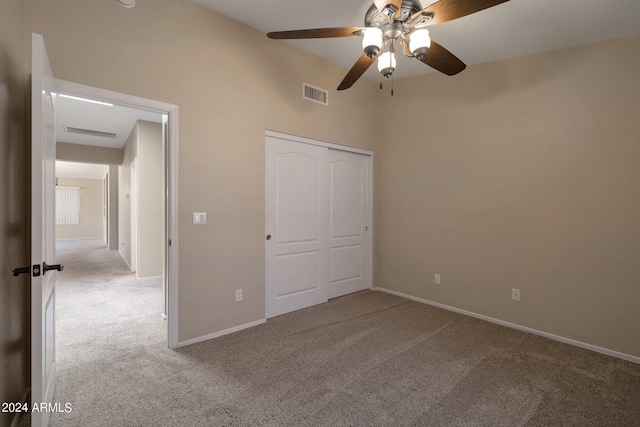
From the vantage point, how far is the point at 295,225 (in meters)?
3.59

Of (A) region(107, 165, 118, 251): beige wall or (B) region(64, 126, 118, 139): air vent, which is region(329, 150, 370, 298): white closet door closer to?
(B) region(64, 126, 118, 139): air vent

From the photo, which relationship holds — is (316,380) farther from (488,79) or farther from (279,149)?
(488,79)

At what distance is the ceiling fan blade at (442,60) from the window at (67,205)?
13.6 m

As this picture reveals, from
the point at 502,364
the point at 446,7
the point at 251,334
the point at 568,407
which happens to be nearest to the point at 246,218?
the point at 251,334

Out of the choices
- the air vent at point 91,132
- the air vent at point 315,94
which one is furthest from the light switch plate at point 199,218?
the air vent at point 91,132

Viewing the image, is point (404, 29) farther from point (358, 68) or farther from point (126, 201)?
point (126, 201)

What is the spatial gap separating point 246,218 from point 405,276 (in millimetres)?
2355

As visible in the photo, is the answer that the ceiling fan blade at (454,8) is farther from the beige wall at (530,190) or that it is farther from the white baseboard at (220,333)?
the white baseboard at (220,333)

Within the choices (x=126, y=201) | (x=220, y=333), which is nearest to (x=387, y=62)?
(x=220, y=333)

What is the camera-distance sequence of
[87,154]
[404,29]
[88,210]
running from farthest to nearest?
[88,210]
[87,154]
[404,29]

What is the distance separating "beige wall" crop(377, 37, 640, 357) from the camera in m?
2.70

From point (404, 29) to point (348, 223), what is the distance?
2599mm

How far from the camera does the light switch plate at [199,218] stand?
274 cm

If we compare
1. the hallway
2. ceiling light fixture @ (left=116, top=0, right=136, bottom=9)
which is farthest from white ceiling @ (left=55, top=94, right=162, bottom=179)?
the hallway
